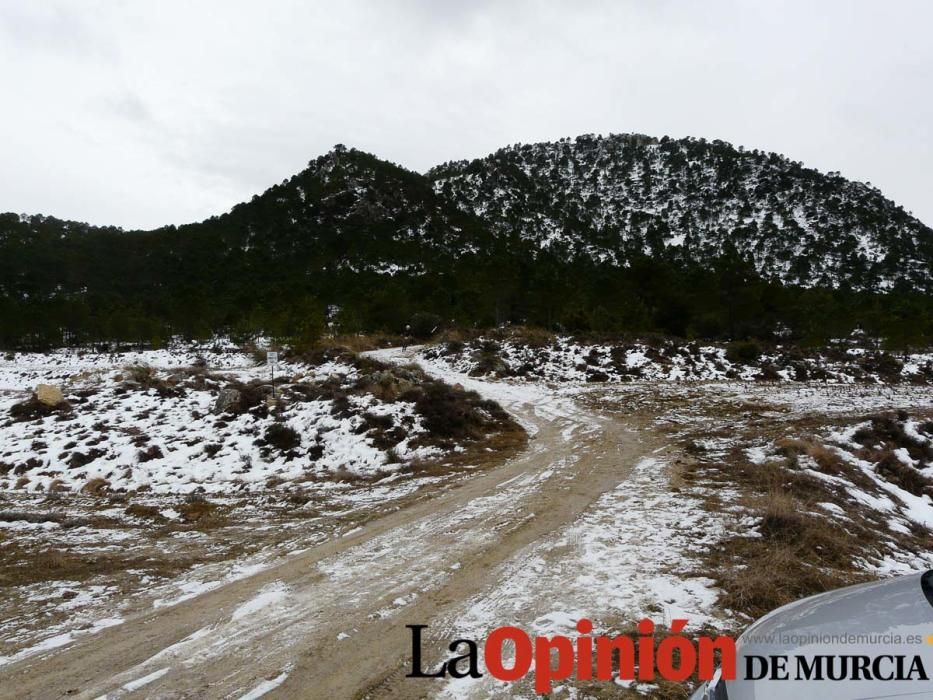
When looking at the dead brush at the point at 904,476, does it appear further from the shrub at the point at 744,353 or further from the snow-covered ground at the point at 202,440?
the shrub at the point at 744,353

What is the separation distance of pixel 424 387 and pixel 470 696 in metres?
13.4

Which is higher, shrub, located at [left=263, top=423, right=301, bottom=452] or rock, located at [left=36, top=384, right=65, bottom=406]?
rock, located at [left=36, top=384, right=65, bottom=406]

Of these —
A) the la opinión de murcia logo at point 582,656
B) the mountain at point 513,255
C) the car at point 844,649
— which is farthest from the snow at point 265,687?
the mountain at point 513,255

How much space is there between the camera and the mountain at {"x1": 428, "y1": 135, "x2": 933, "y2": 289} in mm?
104062

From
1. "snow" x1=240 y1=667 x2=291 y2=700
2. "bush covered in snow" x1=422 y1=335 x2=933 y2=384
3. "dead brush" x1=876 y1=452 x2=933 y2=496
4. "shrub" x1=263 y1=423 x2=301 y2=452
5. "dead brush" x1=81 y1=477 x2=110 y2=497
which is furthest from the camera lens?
"bush covered in snow" x1=422 y1=335 x2=933 y2=384

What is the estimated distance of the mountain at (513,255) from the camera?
137ft

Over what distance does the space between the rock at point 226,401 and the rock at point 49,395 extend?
528cm

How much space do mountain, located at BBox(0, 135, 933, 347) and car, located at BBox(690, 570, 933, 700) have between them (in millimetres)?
30060

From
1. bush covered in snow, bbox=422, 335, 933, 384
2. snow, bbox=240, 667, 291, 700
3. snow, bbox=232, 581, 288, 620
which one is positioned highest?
bush covered in snow, bbox=422, 335, 933, 384

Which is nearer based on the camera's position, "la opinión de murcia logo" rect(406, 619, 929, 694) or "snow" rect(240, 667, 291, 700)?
"snow" rect(240, 667, 291, 700)

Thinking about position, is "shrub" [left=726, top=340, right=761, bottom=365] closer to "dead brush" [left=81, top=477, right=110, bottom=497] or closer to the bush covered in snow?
the bush covered in snow

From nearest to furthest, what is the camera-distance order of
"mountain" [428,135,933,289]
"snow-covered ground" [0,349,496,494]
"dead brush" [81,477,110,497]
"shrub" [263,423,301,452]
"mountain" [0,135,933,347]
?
"dead brush" [81,477,110,497], "snow-covered ground" [0,349,496,494], "shrub" [263,423,301,452], "mountain" [0,135,933,347], "mountain" [428,135,933,289]

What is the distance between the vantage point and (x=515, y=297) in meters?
48.4

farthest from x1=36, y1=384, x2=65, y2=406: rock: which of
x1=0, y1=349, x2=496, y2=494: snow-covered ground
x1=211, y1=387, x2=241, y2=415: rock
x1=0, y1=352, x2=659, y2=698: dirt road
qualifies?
x1=0, y1=352, x2=659, y2=698: dirt road
